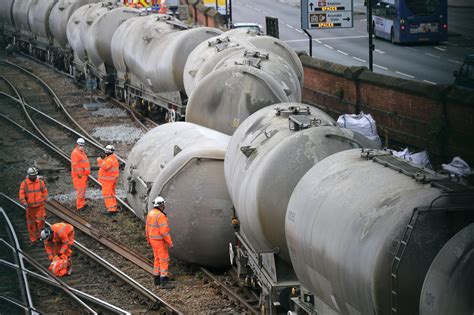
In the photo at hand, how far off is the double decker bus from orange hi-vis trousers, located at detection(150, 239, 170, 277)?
24641 mm

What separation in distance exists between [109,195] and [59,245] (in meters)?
3.85

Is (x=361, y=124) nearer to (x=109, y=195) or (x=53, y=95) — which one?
(x=109, y=195)

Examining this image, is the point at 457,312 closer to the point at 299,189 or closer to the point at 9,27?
the point at 299,189

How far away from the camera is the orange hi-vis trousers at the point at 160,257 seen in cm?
1429

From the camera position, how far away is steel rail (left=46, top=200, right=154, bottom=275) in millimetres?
15981

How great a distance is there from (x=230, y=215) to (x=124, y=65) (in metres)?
16.4

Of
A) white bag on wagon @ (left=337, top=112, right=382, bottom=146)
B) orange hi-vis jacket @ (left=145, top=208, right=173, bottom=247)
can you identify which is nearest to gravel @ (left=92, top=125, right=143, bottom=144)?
white bag on wagon @ (left=337, top=112, right=382, bottom=146)

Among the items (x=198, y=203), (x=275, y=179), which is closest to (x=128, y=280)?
(x=198, y=203)

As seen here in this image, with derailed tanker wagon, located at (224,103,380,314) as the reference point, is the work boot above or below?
below

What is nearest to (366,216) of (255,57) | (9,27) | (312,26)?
(255,57)

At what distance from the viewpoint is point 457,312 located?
23.5 ft

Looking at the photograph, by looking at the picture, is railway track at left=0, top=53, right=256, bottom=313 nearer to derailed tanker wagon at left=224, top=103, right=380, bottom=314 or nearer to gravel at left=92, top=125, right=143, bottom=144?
gravel at left=92, top=125, right=143, bottom=144

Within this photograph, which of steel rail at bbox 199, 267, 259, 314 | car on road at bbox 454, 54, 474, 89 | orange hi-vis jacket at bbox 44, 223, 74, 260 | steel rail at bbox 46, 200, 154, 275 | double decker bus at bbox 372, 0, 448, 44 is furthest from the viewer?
double decker bus at bbox 372, 0, 448, 44

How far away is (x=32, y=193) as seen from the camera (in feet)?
55.5
